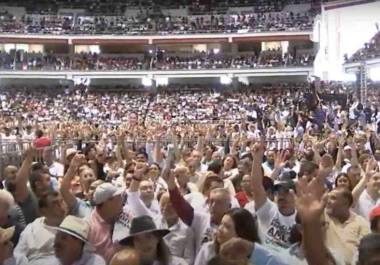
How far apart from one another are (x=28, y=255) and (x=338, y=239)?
93.7 inches

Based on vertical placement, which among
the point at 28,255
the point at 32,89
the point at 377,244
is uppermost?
the point at 32,89

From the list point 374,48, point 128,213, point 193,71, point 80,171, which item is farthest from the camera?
point 193,71

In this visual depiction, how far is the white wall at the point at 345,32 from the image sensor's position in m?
40.5

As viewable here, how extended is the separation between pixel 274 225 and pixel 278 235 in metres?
0.14

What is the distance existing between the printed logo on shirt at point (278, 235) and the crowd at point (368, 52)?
30074 millimetres

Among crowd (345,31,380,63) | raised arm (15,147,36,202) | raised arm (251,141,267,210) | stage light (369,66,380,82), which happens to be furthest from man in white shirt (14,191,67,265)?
stage light (369,66,380,82)

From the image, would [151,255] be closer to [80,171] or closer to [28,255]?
[28,255]

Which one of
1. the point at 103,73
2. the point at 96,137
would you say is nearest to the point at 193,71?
the point at 103,73

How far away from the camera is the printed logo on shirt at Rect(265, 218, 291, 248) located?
546cm

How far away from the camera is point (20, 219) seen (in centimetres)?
612

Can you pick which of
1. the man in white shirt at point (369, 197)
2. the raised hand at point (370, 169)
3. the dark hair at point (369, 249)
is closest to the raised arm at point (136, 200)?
the man in white shirt at point (369, 197)

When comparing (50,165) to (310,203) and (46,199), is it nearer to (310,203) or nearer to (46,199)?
(46,199)

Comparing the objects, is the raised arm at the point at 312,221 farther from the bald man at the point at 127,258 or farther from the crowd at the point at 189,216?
the bald man at the point at 127,258

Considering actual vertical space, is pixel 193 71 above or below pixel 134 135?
above
